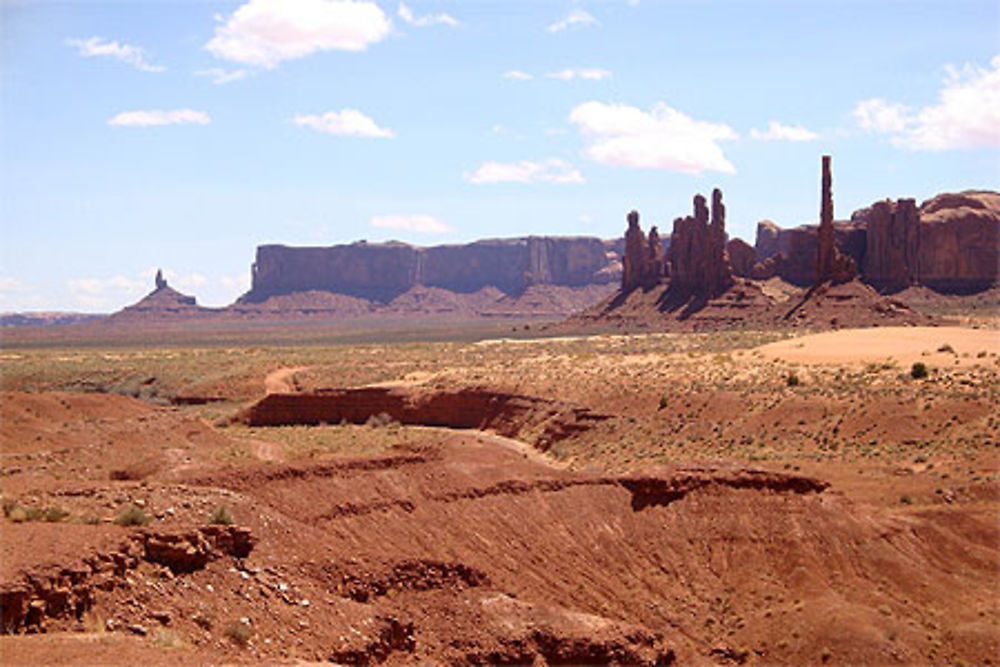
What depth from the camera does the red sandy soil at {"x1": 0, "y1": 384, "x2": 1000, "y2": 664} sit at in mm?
17141

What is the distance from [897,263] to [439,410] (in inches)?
3487

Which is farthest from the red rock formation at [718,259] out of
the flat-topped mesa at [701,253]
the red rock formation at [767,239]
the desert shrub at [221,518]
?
the desert shrub at [221,518]

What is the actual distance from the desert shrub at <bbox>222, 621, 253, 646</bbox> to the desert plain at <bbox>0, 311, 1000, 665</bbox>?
0.03m

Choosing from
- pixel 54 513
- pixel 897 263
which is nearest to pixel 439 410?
pixel 54 513

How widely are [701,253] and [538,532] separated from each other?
348 feet

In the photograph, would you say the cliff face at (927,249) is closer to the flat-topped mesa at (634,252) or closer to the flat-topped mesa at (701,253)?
the flat-topped mesa at (701,253)

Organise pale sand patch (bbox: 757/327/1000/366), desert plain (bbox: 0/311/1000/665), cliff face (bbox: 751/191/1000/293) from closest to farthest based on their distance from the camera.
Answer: desert plain (bbox: 0/311/1000/665), pale sand patch (bbox: 757/327/1000/366), cliff face (bbox: 751/191/1000/293)

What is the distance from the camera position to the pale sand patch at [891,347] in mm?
60438

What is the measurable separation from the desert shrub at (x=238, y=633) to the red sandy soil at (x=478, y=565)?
0.13ft

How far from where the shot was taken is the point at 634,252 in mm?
146625

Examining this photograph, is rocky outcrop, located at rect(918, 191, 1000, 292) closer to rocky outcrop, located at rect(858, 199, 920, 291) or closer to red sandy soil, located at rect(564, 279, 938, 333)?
rocky outcrop, located at rect(858, 199, 920, 291)

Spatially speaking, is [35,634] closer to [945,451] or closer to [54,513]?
[54,513]

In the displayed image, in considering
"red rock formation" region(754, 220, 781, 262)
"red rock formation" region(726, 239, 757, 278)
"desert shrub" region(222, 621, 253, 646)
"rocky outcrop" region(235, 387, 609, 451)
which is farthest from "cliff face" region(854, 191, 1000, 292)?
"desert shrub" region(222, 621, 253, 646)

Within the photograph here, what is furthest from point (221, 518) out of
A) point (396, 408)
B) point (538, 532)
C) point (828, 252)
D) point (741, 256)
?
point (741, 256)
